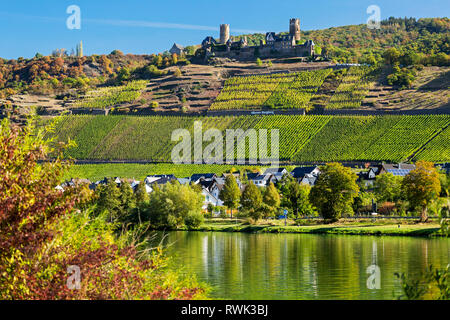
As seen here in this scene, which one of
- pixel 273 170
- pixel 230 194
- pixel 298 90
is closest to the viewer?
pixel 230 194

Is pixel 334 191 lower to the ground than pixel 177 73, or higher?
lower

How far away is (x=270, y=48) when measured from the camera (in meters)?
179

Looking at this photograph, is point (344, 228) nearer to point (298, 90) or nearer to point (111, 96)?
point (298, 90)

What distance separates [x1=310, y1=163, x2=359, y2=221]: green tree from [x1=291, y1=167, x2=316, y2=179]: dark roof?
31.9 meters

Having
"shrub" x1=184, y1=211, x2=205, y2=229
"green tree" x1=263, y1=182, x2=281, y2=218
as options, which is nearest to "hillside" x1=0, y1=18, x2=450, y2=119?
"green tree" x1=263, y1=182, x2=281, y2=218

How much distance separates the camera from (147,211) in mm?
63062

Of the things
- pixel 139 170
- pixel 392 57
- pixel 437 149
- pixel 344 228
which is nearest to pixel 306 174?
pixel 437 149

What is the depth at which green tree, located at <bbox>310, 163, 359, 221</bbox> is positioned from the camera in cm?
5838

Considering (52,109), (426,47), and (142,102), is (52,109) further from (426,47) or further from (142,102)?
(426,47)

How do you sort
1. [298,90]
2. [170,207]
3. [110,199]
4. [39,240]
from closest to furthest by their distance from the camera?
[39,240] < [170,207] < [110,199] < [298,90]

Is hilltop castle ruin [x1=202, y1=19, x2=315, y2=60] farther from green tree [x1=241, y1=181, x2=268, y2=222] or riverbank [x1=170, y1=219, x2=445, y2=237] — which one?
riverbank [x1=170, y1=219, x2=445, y2=237]

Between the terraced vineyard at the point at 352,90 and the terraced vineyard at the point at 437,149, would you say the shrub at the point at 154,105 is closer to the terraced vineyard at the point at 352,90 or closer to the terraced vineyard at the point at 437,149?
the terraced vineyard at the point at 352,90

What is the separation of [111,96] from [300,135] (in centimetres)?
6789
